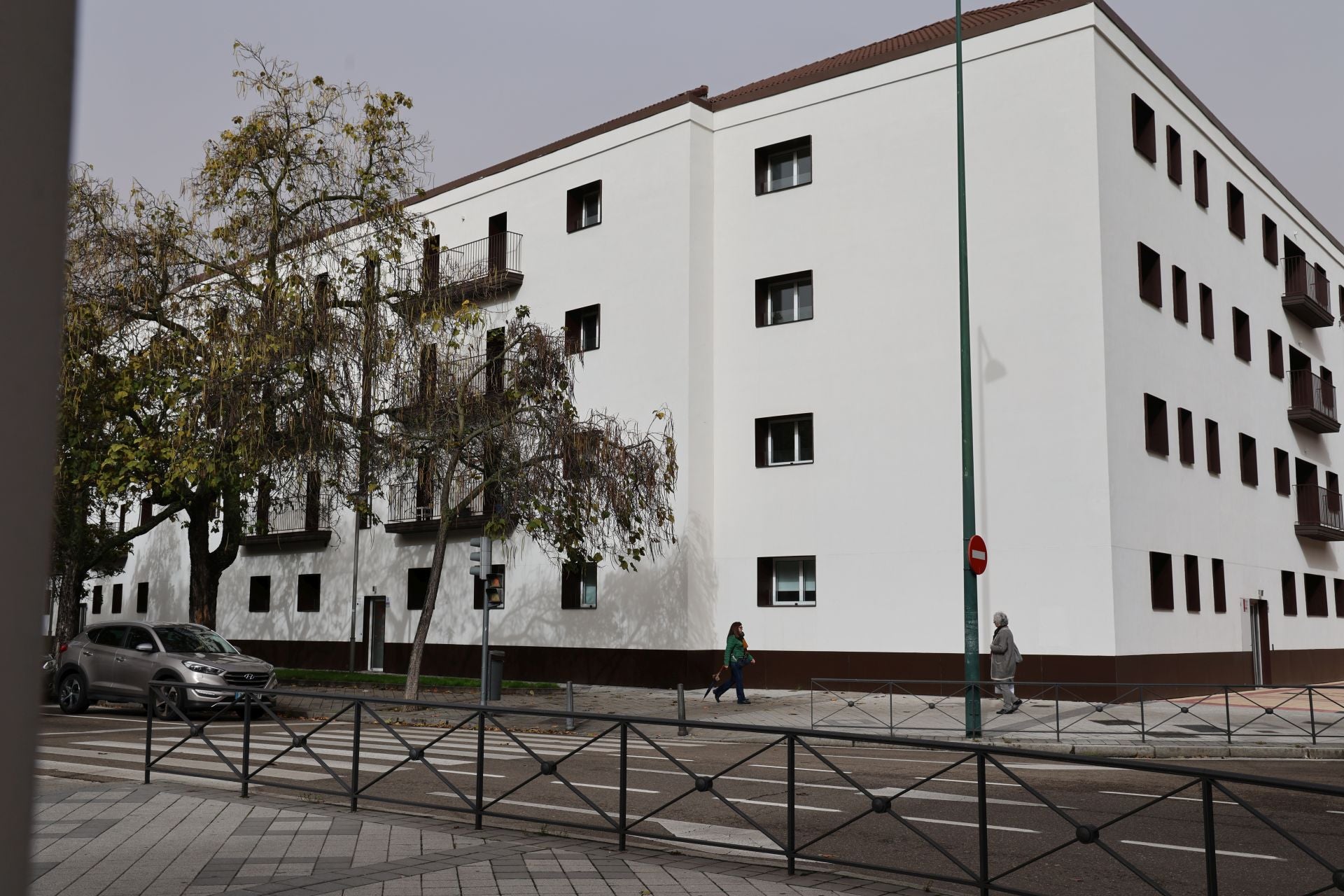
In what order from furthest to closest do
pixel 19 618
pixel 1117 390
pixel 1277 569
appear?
pixel 1277 569 < pixel 1117 390 < pixel 19 618

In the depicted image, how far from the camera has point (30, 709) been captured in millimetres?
1584

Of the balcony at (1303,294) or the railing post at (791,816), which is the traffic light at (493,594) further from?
the balcony at (1303,294)

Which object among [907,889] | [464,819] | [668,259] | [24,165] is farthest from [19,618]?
[668,259]

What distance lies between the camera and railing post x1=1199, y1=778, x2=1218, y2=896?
575 cm

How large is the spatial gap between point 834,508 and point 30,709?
24724mm

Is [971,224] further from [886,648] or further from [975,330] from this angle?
[886,648]

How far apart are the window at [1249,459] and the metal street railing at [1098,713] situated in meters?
7.78

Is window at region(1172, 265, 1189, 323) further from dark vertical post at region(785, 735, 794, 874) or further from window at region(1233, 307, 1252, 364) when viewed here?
dark vertical post at region(785, 735, 794, 874)

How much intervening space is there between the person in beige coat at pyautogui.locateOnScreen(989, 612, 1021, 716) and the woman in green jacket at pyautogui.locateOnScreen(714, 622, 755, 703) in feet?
15.2

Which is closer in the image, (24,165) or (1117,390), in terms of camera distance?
(24,165)

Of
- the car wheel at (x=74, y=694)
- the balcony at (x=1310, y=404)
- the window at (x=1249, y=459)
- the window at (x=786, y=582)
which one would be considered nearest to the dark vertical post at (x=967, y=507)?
the window at (x=786, y=582)

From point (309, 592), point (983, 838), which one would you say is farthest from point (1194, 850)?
point (309, 592)

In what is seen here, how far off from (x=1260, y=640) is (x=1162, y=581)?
20.5 feet

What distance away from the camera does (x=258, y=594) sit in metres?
37.9
